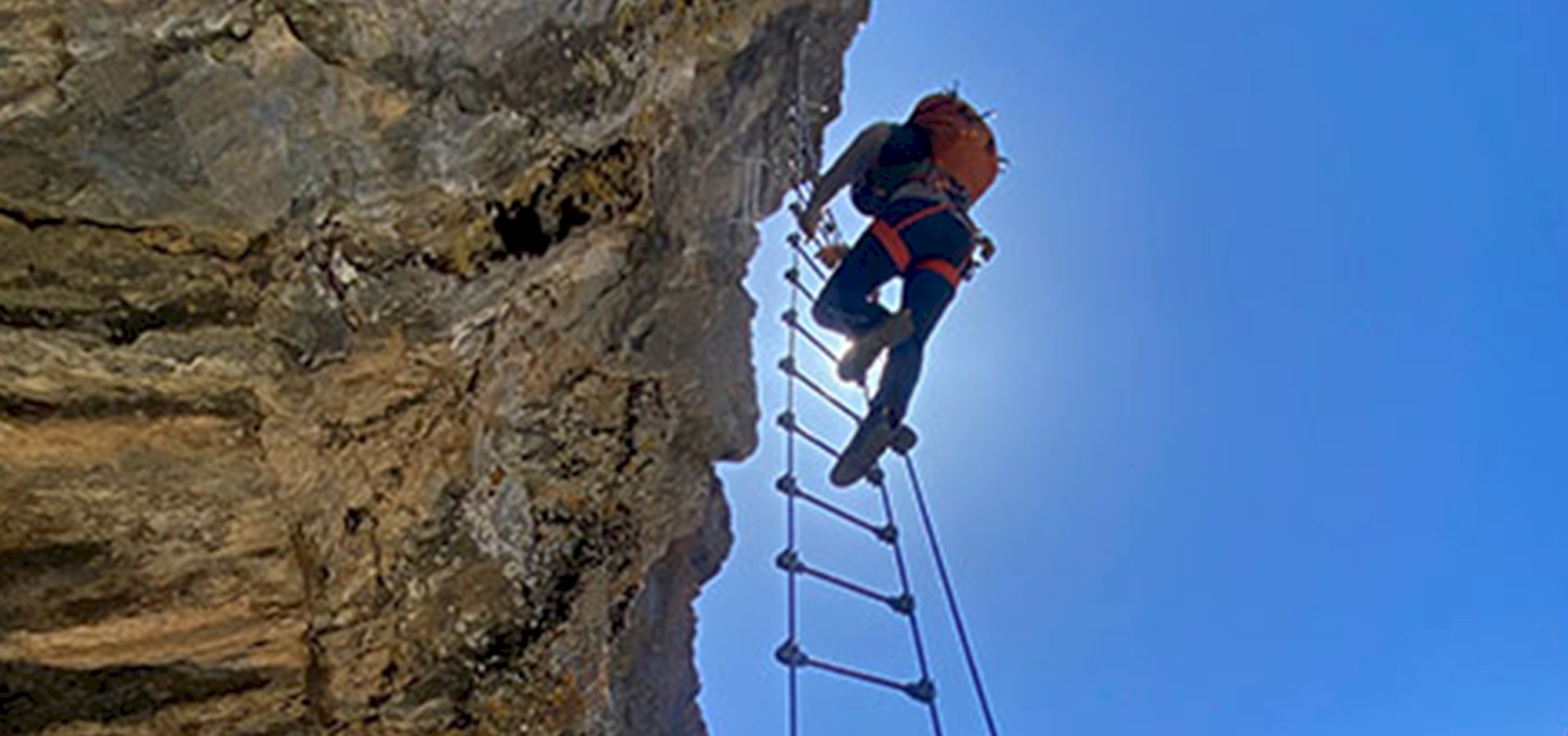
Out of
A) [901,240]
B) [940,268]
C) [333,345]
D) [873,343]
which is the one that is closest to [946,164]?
[901,240]

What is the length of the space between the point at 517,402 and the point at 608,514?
879 mm

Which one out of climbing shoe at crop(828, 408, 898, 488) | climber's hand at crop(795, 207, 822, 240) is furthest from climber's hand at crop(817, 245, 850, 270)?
climbing shoe at crop(828, 408, 898, 488)

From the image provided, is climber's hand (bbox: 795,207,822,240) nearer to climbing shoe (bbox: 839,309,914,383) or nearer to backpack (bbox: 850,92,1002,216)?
backpack (bbox: 850,92,1002,216)

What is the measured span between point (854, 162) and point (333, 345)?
338cm

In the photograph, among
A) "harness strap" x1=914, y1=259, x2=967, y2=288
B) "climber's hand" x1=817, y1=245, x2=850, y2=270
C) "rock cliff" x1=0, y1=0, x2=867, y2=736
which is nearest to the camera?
"rock cliff" x1=0, y1=0, x2=867, y2=736

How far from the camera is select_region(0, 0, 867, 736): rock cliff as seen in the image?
126 inches

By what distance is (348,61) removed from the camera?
3.35m

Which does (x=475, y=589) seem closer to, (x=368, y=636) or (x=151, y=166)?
(x=368, y=636)

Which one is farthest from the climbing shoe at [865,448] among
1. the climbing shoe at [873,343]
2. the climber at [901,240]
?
the climbing shoe at [873,343]

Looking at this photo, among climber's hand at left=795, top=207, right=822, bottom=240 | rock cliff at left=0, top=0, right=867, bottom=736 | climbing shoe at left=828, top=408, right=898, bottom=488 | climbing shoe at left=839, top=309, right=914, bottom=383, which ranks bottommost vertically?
rock cliff at left=0, top=0, right=867, bottom=736

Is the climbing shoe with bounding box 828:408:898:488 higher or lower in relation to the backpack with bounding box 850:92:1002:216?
lower

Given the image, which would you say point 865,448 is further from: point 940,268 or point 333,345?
point 333,345

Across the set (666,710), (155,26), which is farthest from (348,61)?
(666,710)

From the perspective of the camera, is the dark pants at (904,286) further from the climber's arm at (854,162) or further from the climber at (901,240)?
the climber's arm at (854,162)
